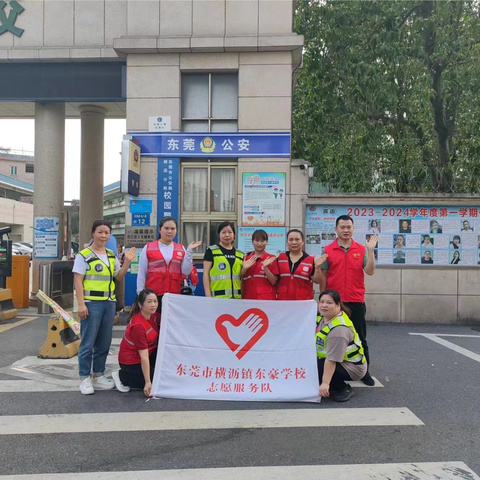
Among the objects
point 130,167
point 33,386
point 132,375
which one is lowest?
point 33,386

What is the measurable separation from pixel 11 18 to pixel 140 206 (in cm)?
527

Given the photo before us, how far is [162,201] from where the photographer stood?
9305mm

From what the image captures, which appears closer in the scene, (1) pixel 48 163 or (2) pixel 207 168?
(2) pixel 207 168

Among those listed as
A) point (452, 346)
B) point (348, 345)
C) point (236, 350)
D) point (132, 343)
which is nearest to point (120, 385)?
point (132, 343)

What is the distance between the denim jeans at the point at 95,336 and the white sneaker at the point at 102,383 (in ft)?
0.19

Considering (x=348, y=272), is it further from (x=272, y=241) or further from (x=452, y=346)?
(x=272, y=241)

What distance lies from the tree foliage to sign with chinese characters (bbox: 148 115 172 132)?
3891mm

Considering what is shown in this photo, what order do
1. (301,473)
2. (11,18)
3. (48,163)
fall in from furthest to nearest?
1. (48,163)
2. (11,18)
3. (301,473)

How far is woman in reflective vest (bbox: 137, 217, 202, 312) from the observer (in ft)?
17.2

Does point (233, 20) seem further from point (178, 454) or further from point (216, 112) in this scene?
point (178, 454)

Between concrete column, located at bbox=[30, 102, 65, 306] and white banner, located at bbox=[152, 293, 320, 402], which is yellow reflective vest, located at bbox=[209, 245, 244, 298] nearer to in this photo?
white banner, located at bbox=[152, 293, 320, 402]

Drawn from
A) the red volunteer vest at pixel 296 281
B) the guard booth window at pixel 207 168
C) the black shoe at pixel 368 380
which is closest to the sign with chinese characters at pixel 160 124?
the guard booth window at pixel 207 168

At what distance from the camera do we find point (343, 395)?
4.66 meters

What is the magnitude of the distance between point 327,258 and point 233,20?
20.3 ft
